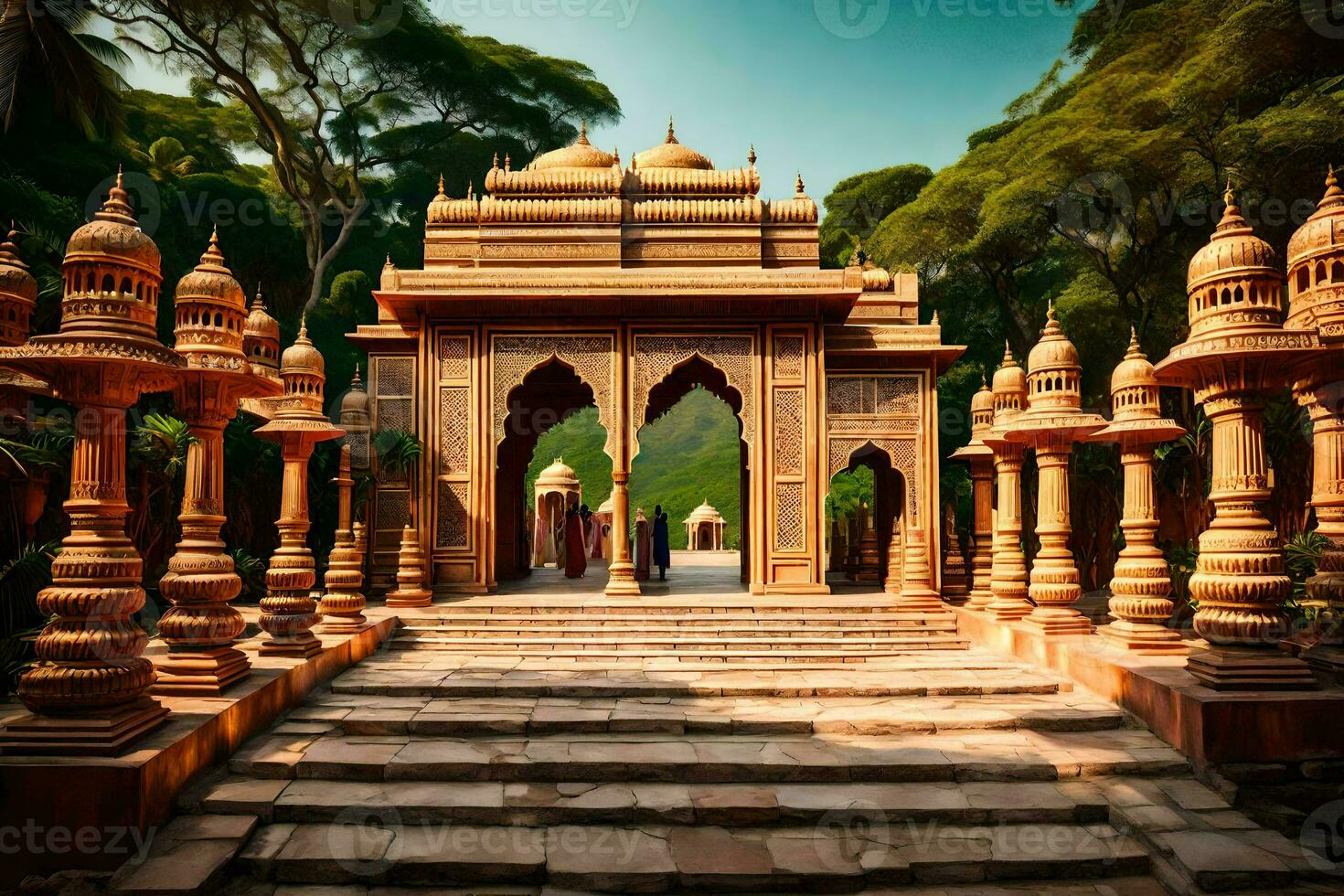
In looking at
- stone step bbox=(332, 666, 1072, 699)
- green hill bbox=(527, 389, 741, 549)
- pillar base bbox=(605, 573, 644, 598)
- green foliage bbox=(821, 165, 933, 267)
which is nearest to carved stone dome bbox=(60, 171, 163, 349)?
stone step bbox=(332, 666, 1072, 699)

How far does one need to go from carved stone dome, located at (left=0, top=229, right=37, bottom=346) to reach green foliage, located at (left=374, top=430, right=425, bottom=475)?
205 inches

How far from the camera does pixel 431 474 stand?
11453 mm

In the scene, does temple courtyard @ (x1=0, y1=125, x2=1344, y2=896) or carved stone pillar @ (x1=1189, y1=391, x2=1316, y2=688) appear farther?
carved stone pillar @ (x1=1189, y1=391, x2=1316, y2=688)

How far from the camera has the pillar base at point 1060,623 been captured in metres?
8.03

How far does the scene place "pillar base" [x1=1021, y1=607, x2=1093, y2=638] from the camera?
803 cm

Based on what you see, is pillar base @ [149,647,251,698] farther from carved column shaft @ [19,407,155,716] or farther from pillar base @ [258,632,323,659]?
pillar base @ [258,632,323,659]

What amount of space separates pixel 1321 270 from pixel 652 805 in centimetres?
610

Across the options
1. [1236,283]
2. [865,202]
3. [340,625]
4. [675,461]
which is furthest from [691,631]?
[675,461]

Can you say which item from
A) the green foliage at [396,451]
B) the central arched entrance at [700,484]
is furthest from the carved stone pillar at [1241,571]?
the green foliage at [396,451]

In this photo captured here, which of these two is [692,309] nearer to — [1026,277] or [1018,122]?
[1026,277]

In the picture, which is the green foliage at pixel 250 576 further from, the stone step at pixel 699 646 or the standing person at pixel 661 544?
the standing person at pixel 661 544

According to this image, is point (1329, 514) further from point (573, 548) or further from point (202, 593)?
point (573, 548)

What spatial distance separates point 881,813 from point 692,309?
7.87 meters

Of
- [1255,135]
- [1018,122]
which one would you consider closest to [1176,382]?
[1255,135]
